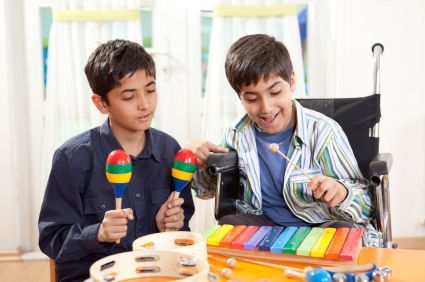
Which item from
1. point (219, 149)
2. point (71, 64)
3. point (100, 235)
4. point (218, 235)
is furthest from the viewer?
point (71, 64)

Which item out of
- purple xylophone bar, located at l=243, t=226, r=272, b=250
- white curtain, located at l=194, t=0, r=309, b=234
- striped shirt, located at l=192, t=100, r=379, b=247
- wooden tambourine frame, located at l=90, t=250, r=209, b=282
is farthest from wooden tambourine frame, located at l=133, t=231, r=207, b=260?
white curtain, located at l=194, t=0, r=309, b=234

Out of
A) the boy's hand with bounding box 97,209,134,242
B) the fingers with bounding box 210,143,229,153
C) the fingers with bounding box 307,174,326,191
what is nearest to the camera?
the boy's hand with bounding box 97,209,134,242

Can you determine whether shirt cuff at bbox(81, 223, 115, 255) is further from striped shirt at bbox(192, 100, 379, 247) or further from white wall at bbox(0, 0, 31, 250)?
white wall at bbox(0, 0, 31, 250)

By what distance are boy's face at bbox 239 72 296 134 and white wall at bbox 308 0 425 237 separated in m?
1.29

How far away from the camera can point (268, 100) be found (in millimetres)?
1354

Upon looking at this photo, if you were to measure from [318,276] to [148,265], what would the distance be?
1.03 ft

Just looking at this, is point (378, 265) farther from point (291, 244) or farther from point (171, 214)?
point (171, 214)

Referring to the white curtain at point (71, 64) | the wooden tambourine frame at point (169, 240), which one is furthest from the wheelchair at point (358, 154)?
the white curtain at point (71, 64)

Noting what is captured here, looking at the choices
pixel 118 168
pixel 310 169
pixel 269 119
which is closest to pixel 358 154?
pixel 310 169

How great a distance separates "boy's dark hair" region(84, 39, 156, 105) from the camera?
1297 millimetres

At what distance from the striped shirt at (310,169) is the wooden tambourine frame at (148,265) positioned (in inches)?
29.2

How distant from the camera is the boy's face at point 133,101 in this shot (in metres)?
Result: 1.30

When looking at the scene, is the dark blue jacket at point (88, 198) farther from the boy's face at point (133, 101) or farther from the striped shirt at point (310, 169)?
the striped shirt at point (310, 169)

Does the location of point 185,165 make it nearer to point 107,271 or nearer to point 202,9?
point 107,271
